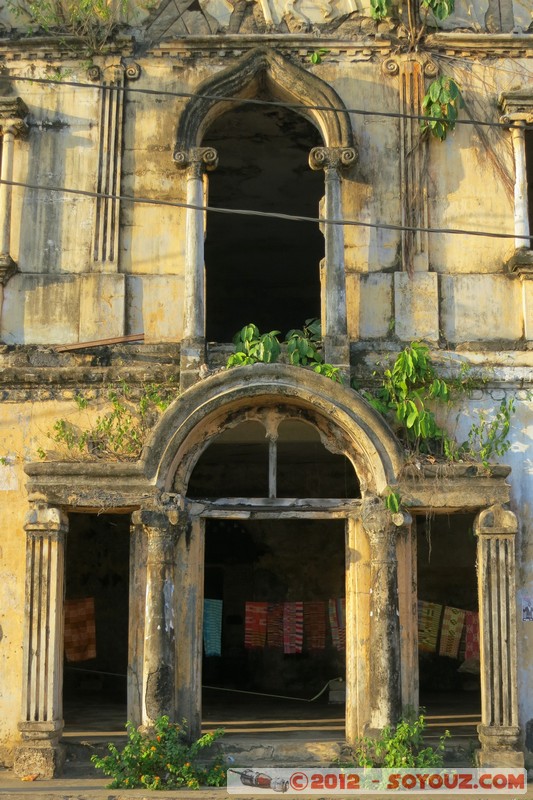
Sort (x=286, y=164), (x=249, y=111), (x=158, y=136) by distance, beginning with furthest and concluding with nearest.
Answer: (x=286, y=164) → (x=249, y=111) → (x=158, y=136)

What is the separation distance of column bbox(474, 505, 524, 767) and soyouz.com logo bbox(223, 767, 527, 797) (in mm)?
186

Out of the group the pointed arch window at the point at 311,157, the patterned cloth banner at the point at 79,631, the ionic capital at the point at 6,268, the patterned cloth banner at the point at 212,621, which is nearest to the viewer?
the pointed arch window at the point at 311,157

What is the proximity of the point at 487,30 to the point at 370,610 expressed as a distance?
6.74 m

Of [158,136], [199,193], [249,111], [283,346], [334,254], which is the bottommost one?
[283,346]

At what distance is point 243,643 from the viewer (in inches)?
652

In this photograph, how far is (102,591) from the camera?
16703 mm

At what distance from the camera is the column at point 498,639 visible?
10211mm

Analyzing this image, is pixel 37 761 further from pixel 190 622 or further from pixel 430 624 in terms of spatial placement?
pixel 430 624

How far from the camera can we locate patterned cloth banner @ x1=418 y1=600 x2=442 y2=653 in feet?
49.8

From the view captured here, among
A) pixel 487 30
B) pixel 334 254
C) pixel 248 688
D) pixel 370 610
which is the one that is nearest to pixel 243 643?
pixel 248 688

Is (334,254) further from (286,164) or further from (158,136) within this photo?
(286,164)

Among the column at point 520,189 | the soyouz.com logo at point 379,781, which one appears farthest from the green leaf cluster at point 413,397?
the soyouz.com logo at point 379,781

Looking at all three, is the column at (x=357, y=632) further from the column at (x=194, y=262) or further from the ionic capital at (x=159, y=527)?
the column at (x=194, y=262)

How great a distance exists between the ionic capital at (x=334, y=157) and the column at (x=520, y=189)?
70.1 inches
